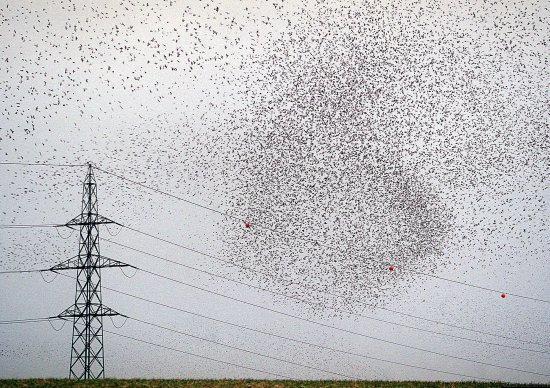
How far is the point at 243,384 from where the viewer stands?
1300cm

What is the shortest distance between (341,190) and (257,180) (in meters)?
1.96

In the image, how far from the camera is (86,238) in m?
14.8

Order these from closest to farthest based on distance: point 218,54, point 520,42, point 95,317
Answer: point 95,317
point 218,54
point 520,42

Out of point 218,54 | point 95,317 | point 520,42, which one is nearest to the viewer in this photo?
point 95,317

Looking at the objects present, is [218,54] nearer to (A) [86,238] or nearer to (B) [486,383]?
(A) [86,238]

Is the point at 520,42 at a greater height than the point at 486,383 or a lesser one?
greater

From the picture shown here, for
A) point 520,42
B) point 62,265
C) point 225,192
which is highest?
point 520,42

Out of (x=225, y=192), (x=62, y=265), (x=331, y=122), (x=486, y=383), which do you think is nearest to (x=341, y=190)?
(x=331, y=122)

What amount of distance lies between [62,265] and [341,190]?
6362mm

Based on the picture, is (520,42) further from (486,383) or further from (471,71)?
(486,383)

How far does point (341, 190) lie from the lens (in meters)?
16.9

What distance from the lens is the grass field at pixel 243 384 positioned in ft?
40.1

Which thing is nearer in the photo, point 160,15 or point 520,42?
point 160,15

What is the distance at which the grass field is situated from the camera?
12.2m
